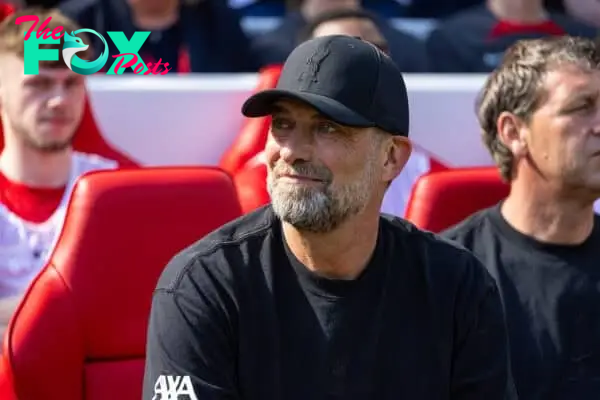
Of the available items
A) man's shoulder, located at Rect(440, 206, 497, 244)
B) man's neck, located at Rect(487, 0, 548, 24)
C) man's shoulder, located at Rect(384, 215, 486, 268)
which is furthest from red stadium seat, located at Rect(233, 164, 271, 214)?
man's neck, located at Rect(487, 0, 548, 24)

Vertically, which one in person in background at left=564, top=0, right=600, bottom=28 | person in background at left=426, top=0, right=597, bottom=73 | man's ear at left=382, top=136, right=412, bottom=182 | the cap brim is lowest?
person in background at left=564, top=0, right=600, bottom=28

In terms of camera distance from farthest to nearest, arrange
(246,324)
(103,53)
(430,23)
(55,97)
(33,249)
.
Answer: (430,23)
(103,53)
(55,97)
(33,249)
(246,324)

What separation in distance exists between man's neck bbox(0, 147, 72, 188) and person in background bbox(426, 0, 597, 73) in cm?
185

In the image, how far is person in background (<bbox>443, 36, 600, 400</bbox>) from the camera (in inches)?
94.9

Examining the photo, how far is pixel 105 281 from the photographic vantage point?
7.77 feet

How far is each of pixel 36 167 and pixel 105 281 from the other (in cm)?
89

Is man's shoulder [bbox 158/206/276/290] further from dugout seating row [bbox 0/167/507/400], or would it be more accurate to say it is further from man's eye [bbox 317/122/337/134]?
dugout seating row [bbox 0/167/507/400]

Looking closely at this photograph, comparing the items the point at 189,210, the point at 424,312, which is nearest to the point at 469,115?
the point at 189,210

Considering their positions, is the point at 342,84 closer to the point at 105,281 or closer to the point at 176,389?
the point at 176,389

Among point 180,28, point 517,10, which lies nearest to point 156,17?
point 180,28

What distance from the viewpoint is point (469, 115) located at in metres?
3.68

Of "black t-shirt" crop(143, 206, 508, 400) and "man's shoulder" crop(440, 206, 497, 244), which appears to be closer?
"black t-shirt" crop(143, 206, 508, 400)

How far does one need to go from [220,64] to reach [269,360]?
107 inches

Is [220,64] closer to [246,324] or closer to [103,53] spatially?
[103,53]
